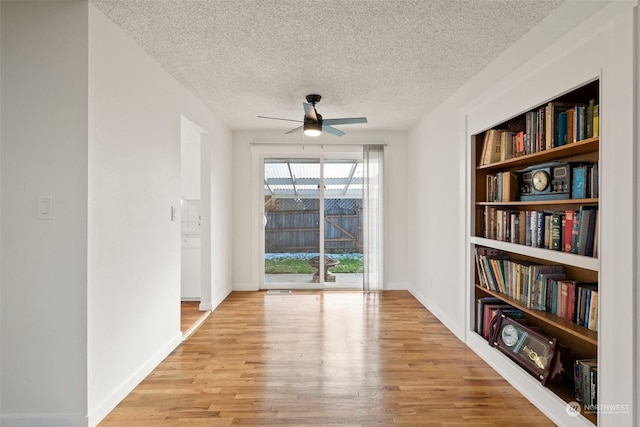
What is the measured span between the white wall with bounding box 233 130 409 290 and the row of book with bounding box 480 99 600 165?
242cm

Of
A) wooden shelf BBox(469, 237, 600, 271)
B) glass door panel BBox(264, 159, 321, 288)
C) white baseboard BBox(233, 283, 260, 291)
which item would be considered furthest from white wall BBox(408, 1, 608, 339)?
white baseboard BBox(233, 283, 260, 291)

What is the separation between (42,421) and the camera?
76.8 inches

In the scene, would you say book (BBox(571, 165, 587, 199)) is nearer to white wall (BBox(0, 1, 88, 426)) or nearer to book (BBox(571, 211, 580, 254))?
book (BBox(571, 211, 580, 254))

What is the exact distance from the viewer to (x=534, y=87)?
2238 mm

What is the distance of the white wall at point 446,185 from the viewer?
2.33m

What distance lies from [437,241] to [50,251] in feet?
11.7

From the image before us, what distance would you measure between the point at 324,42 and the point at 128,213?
179 cm

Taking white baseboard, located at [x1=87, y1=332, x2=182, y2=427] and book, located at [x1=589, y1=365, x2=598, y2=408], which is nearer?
book, located at [x1=589, y1=365, x2=598, y2=408]

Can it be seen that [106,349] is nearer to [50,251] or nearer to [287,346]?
[50,251]

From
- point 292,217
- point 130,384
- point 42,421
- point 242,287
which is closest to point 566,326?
point 130,384

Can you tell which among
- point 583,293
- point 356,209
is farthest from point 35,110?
point 356,209

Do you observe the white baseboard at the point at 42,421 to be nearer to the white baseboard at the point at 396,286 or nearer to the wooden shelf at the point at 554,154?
the wooden shelf at the point at 554,154

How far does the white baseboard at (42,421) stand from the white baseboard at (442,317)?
2951mm

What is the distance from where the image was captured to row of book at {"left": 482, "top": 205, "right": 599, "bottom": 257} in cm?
191
